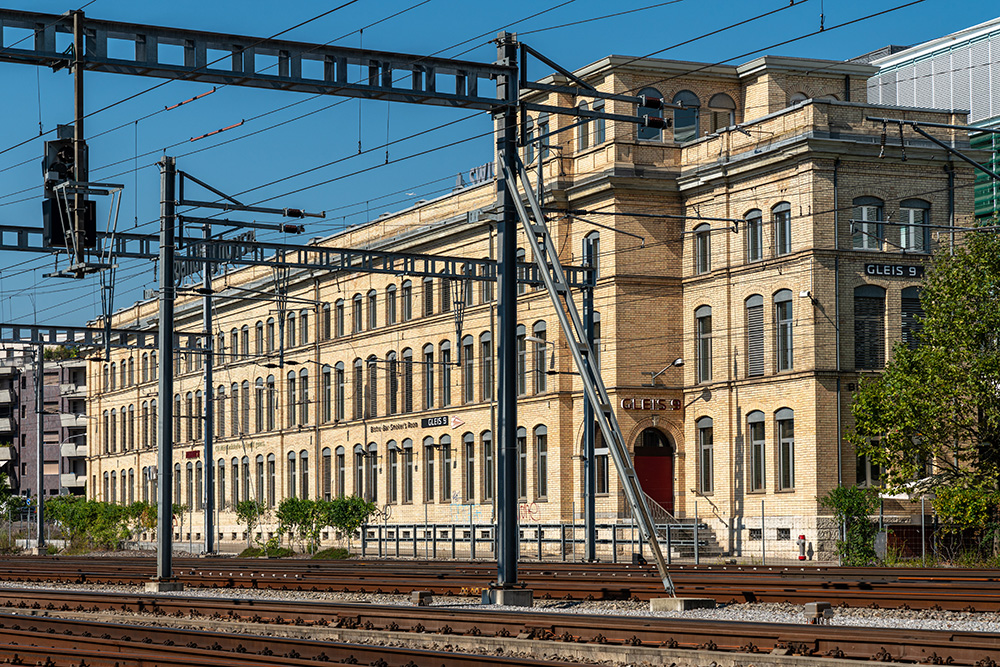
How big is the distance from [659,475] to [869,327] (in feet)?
30.6

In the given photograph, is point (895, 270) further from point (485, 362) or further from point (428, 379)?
point (428, 379)

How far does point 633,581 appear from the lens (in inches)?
1039

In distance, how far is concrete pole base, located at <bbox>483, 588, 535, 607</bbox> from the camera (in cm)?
2255

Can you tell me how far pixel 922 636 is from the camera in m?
15.0

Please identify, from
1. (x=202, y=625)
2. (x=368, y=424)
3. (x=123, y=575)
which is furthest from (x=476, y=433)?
(x=202, y=625)

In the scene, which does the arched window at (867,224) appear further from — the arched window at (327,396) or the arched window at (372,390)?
the arched window at (327,396)

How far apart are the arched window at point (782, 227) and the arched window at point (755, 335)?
1698 millimetres

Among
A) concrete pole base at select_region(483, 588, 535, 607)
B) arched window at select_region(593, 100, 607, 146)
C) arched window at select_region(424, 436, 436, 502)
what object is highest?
arched window at select_region(593, 100, 607, 146)

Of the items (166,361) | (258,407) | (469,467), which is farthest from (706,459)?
(258,407)

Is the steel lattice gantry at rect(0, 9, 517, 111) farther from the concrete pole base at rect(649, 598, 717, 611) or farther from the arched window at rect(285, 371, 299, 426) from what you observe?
the arched window at rect(285, 371, 299, 426)

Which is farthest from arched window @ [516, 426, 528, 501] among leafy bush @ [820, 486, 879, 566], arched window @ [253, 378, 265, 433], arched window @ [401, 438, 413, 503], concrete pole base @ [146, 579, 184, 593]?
concrete pole base @ [146, 579, 184, 593]

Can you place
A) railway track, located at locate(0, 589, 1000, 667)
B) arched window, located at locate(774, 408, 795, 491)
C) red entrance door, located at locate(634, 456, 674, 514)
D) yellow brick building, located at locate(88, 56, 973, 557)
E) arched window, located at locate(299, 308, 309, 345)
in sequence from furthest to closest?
arched window, located at locate(299, 308, 309, 345)
red entrance door, located at locate(634, 456, 674, 514)
arched window, located at locate(774, 408, 795, 491)
yellow brick building, located at locate(88, 56, 973, 557)
railway track, located at locate(0, 589, 1000, 667)

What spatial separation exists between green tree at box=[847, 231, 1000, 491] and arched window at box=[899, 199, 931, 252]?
26.8ft

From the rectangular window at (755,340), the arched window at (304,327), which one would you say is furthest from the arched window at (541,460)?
the arched window at (304,327)
